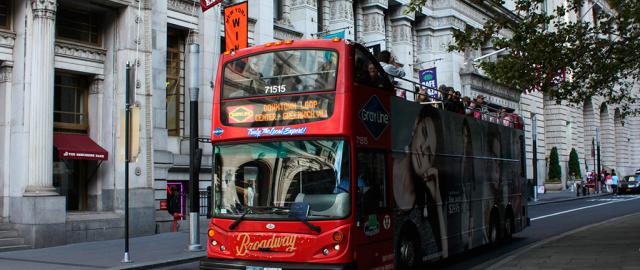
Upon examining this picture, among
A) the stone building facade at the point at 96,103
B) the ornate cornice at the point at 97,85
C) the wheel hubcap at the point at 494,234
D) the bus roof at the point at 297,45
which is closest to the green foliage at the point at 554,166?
the stone building facade at the point at 96,103

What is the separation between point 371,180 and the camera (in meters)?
9.76

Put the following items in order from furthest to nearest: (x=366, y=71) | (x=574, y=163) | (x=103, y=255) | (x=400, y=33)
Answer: (x=574, y=163)
(x=400, y=33)
(x=103, y=255)
(x=366, y=71)

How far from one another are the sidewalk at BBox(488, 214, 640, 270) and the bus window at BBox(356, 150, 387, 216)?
2.67 metres

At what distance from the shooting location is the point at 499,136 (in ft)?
53.5

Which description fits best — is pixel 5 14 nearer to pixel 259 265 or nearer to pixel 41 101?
pixel 41 101

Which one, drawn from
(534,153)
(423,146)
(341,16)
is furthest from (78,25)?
(534,153)

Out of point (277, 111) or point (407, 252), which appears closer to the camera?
point (277, 111)

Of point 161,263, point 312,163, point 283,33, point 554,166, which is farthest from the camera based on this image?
point 554,166

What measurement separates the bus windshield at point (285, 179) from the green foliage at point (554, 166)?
47.2m

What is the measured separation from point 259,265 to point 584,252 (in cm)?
712

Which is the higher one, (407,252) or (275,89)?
(275,89)

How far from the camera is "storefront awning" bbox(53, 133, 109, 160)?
18047mm

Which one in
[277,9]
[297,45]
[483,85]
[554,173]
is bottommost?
[554,173]

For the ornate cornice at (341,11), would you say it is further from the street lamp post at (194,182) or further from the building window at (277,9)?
the street lamp post at (194,182)
